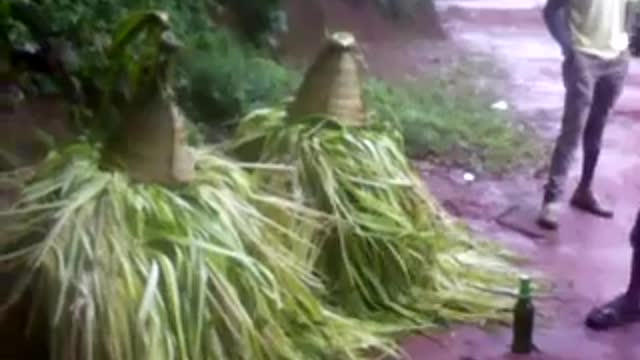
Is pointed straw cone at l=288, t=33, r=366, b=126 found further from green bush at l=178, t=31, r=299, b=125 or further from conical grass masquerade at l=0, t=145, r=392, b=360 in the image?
green bush at l=178, t=31, r=299, b=125

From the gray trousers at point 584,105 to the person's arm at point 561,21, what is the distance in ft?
0.20

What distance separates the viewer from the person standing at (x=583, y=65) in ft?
23.9

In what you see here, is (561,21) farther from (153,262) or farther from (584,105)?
(153,262)

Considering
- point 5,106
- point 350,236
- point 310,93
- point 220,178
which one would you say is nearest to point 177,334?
point 220,178

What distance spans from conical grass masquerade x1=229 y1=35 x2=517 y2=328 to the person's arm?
57.3 inches

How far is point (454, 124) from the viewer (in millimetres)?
9328

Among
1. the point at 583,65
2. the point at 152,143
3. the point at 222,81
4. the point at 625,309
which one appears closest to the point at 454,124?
the point at 222,81

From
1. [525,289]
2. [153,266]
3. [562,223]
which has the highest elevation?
[153,266]

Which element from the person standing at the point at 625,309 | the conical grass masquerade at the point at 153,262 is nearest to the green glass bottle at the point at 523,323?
the person standing at the point at 625,309

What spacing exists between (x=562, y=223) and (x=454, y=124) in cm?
185

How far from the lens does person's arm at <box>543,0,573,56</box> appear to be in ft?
24.0

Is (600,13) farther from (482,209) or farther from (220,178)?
(220,178)

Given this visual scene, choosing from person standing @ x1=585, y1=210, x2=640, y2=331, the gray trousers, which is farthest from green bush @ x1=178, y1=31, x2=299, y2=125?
person standing @ x1=585, y1=210, x2=640, y2=331

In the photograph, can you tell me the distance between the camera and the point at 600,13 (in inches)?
287
